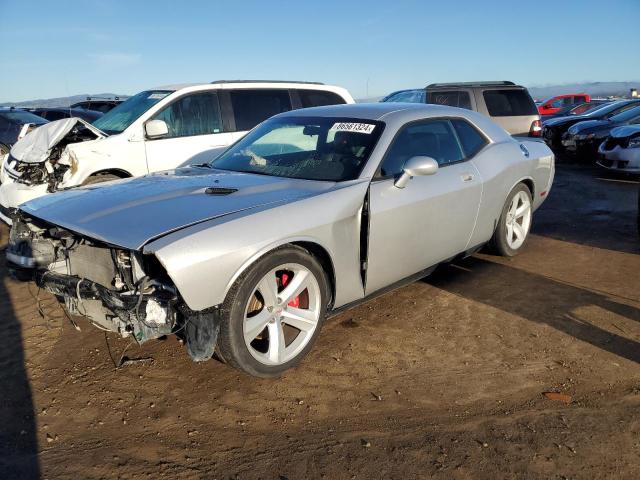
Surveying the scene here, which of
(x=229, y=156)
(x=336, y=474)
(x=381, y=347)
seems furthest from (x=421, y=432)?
(x=229, y=156)

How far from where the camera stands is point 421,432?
2.71 meters

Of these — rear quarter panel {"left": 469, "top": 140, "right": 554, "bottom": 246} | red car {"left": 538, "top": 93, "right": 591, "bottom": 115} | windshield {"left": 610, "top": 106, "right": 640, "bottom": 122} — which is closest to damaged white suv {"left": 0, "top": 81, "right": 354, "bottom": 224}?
rear quarter panel {"left": 469, "top": 140, "right": 554, "bottom": 246}

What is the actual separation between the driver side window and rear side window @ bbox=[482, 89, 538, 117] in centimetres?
705

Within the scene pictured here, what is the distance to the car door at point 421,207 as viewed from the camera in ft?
11.8

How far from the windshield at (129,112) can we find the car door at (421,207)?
3983mm

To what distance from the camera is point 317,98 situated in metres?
7.98

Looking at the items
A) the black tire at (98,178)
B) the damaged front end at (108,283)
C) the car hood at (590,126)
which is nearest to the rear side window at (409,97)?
the car hood at (590,126)

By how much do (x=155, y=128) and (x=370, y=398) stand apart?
453 cm

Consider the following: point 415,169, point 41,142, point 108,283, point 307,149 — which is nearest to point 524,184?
point 415,169

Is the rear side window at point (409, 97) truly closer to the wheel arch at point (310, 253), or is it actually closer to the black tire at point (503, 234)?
the black tire at point (503, 234)

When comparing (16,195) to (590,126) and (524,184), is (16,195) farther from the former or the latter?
(590,126)

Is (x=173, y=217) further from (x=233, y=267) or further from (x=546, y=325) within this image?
(x=546, y=325)

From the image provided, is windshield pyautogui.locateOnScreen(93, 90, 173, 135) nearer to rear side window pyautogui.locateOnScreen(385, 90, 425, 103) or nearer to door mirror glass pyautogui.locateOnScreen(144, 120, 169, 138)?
door mirror glass pyautogui.locateOnScreen(144, 120, 169, 138)

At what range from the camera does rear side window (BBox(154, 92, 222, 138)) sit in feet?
22.2
